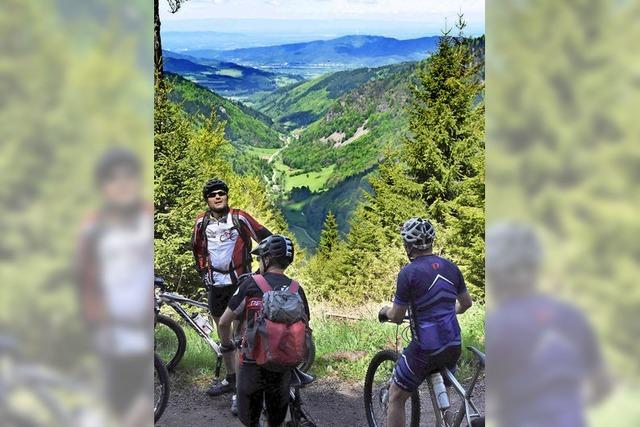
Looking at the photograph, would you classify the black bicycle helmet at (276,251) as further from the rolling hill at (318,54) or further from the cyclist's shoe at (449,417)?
the rolling hill at (318,54)

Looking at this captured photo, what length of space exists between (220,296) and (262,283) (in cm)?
114

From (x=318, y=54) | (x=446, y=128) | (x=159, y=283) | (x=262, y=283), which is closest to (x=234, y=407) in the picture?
(x=159, y=283)

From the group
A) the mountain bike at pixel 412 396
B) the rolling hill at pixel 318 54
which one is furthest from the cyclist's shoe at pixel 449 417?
the rolling hill at pixel 318 54

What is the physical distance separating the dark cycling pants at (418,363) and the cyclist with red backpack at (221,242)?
40.8 inches

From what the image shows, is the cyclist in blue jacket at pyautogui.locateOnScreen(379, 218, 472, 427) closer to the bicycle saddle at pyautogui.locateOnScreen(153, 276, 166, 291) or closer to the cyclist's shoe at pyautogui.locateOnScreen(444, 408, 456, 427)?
the cyclist's shoe at pyautogui.locateOnScreen(444, 408, 456, 427)

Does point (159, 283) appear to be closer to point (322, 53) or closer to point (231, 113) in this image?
point (322, 53)

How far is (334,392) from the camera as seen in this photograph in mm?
4500

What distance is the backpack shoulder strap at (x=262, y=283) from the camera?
2.68 metres

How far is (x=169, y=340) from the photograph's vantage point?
13.7 feet

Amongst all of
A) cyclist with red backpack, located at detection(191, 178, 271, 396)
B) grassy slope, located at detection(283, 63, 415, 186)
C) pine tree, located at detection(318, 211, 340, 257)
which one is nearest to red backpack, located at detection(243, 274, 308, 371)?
cyclist with red backpack, located at detection(191, 178, 271, 396)
